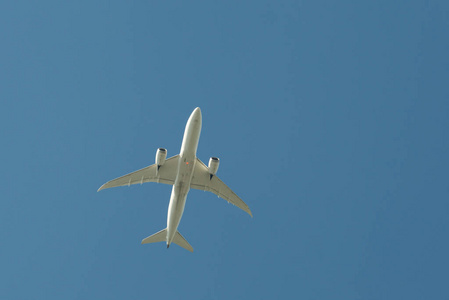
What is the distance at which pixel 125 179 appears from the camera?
167ft

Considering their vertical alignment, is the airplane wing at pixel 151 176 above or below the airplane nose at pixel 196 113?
below

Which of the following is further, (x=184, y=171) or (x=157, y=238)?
(x=157, y=238)

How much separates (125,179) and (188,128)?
11206 mm

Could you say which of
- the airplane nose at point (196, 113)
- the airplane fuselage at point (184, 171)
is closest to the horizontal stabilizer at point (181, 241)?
the airplane fuselage at point (184, 171)

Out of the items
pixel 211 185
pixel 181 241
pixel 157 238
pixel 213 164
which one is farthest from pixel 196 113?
pixel 157 238

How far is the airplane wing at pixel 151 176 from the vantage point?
5034 cm

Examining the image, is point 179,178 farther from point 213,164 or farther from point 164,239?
point 164,239

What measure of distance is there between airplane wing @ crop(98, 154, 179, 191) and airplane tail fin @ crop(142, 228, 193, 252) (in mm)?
8399

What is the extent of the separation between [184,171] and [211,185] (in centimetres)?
498

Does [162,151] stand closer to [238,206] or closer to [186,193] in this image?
[186,193]

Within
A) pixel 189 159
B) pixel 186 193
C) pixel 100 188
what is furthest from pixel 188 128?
pixel 100 188

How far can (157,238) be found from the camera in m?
56.7

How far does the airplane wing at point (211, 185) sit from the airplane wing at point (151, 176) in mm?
2498

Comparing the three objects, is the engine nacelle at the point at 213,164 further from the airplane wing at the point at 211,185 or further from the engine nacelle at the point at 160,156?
the engine nacelle at the point at 160,156
